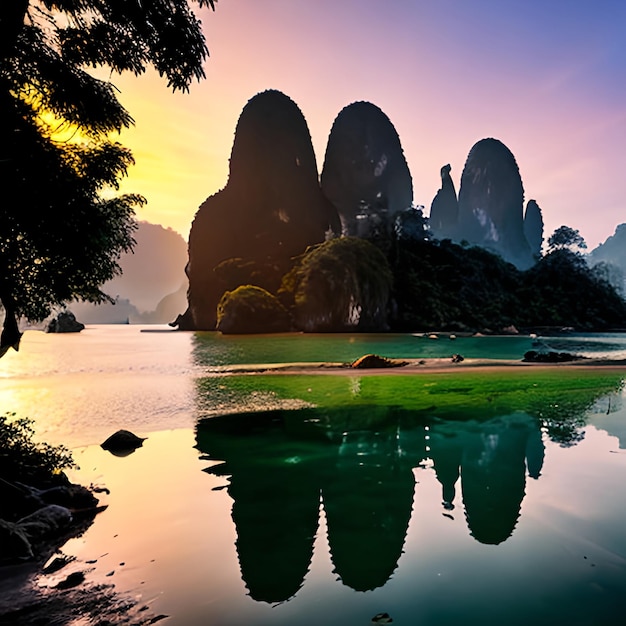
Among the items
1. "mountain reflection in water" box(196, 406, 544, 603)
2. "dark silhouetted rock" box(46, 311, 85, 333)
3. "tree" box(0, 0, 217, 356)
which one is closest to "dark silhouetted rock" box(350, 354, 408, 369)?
"mountain reflection in water" box(196, 406, 544, 603)

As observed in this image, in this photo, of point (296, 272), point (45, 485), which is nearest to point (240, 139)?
point (296, 272)

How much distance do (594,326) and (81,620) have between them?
336 ft

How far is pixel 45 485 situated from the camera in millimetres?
8203

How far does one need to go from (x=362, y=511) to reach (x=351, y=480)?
154 centimetres

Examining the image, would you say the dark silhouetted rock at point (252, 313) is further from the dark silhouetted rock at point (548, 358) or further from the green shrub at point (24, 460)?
the green shrub at point (24, 460)

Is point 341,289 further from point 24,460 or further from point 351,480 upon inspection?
point 24,460

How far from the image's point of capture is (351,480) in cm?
891

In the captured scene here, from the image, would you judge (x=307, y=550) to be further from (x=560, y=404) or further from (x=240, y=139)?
(x=240, y=139)

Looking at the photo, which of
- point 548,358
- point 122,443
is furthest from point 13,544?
point 548,358

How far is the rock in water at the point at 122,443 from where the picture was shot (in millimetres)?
11938

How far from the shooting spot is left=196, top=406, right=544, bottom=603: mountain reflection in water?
594 centimetres

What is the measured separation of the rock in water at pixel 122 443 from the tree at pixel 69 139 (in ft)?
13.5

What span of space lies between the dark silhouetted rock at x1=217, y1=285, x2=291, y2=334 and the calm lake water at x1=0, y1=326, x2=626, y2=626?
188 feet

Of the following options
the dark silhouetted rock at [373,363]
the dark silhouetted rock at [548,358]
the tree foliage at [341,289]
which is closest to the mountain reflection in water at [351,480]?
the dark silhouetted rock at [373,363]
